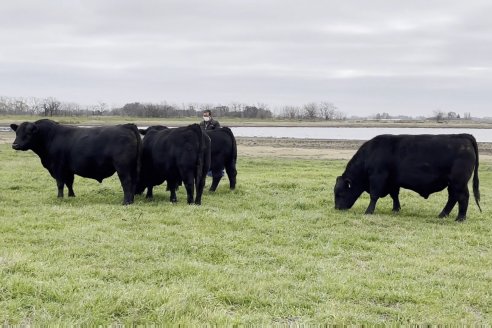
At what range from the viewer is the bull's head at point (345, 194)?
10359mm

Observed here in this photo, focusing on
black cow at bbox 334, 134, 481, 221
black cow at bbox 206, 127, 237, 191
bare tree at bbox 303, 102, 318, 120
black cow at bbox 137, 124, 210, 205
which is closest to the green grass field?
black cow at bbox 334, 134, 481, 221

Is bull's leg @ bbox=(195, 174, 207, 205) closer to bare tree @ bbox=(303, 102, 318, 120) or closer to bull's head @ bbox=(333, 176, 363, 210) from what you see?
bull's head @ bbox=(333, 176, 363, 210)

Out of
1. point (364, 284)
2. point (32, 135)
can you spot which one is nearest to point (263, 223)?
point (364, 284)

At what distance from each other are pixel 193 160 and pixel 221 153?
7.68 ft

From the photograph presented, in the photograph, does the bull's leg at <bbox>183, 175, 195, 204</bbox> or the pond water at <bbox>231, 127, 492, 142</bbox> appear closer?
the bull's leg at <bbox>183, 175, 195, 204</bbox>

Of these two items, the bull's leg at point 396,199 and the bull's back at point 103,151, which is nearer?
the bull's back at point 103,151

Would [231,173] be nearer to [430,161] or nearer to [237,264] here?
[430,161]

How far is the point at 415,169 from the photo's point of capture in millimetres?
9641

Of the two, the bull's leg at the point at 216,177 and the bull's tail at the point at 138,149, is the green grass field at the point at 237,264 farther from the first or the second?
the bull's leg at the point at 216,177

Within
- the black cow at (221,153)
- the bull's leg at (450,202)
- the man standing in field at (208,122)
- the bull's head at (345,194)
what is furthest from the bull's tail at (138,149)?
the bull's leg at (450,202)

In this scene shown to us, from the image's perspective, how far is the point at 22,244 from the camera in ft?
21.4

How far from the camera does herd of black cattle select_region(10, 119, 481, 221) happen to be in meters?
9.49

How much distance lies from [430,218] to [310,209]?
2.30m

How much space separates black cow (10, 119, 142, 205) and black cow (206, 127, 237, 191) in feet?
8.07
